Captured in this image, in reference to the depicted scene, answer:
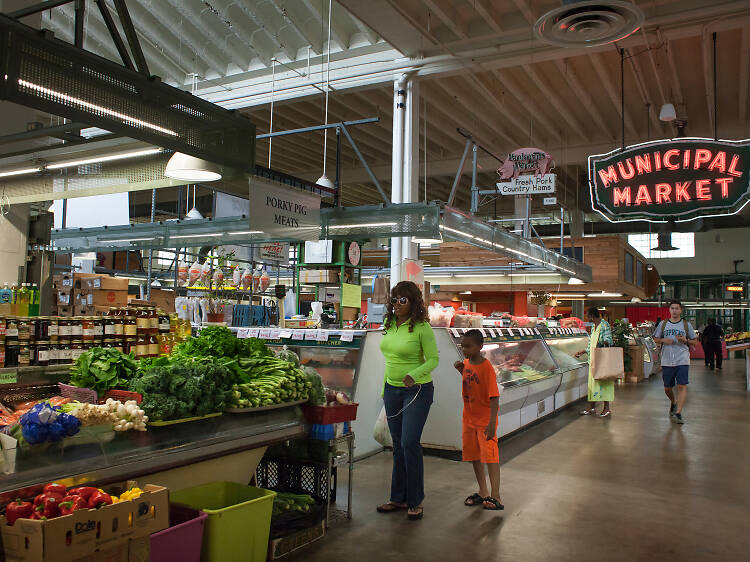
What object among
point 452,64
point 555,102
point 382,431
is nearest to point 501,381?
point 382,431

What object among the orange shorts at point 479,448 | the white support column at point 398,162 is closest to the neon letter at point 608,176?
the white support column at point 398,162

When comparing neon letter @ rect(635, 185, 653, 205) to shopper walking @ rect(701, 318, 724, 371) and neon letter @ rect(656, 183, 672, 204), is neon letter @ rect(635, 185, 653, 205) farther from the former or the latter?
shopper walking @ rect(701, 318, 724, 371)

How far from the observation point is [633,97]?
37.5ft

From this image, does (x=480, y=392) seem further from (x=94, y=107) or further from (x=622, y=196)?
(x=622, y=196)

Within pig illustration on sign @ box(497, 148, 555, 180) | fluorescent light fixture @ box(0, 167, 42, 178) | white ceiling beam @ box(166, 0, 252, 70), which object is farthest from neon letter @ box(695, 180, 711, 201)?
white ceiling beam @ box(166, 0, 252, 70)

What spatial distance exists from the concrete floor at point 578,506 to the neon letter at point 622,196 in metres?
2.73

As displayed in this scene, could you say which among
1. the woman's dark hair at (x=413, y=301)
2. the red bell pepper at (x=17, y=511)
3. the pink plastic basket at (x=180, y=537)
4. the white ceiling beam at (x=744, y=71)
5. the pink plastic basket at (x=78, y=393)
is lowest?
the pink plastic basket at (x=180, y=537)

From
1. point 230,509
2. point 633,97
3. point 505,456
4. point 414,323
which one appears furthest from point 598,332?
point 230,509

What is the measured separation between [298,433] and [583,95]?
935 centimetres

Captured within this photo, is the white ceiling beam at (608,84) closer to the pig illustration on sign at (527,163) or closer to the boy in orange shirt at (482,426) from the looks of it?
the pig illustration on sign at (527,163)

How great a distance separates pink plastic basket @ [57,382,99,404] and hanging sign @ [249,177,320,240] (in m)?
Answer: 2.52

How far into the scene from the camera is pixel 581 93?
10977 mm

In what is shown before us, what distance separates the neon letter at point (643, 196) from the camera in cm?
675

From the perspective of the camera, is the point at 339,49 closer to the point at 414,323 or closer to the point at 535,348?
the point at 535,348
